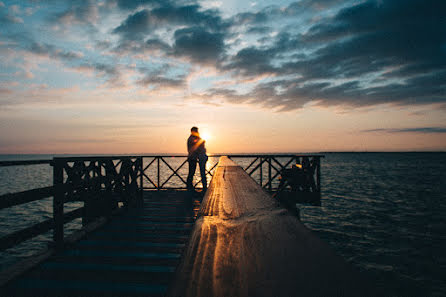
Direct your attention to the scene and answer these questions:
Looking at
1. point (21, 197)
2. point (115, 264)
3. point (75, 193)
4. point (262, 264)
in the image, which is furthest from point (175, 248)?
point (262, 264)

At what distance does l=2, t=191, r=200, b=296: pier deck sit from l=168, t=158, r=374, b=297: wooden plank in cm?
205

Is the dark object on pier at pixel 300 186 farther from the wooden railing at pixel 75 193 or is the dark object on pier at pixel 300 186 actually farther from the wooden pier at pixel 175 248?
the wooden railing at pixel 75 193

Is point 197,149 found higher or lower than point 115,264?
Result: higher

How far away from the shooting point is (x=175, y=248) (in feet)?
12.4

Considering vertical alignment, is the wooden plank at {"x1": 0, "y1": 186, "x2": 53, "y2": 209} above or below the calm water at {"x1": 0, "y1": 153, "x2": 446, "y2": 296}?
above

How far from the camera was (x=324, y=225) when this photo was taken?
11.5 meters

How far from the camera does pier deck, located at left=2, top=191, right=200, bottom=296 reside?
268cm

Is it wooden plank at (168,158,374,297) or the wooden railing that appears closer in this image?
wooden plank at (168,158,374,297)

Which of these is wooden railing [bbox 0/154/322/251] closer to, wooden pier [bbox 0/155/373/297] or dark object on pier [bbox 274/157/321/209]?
wooden pier [bbox 0/155/373/297]

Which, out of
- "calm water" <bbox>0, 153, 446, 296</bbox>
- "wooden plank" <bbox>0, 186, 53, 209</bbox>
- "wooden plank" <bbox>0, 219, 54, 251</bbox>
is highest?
"wooden plank" <bbox>0, 186, 53, 209</bbox>

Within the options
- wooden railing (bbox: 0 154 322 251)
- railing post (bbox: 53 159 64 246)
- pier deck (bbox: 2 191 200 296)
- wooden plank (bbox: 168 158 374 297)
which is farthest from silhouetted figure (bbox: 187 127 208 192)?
wooden plank (bbox: 168 158 374 297)

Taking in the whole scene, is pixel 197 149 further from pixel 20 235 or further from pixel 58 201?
pixel 20 235

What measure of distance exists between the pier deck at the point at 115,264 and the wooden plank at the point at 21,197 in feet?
3.19

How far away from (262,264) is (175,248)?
138 inches
